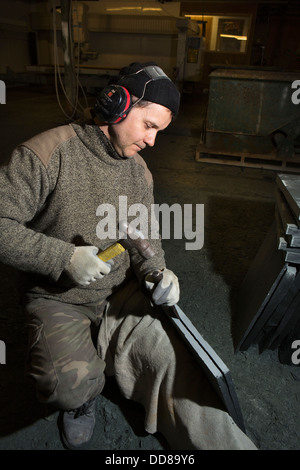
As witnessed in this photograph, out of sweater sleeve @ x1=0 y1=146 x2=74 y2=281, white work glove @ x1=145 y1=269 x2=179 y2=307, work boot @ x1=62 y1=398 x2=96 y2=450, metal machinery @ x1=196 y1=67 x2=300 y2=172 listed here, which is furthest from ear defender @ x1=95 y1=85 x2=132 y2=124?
metal machinery @ x1=196 y1=67 x2=300 y2=172

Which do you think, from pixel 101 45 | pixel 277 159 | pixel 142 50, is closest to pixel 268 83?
pixel 277 159

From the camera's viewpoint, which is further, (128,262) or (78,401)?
(128,262)

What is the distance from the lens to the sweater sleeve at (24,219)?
1.18 meters

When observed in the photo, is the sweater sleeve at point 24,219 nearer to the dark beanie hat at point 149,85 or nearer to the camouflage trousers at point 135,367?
the camouflage trousers at point 135,367

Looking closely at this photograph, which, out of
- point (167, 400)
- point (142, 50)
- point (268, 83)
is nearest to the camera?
point (167, 400)

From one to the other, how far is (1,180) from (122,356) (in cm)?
93

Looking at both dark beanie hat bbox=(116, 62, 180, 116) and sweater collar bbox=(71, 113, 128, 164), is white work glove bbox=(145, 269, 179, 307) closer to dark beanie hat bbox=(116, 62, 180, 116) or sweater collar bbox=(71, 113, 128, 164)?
sweater collar bbox=(71, 113, 128, 164)

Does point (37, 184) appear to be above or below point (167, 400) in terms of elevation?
above

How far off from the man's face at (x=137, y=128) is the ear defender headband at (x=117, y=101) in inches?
1.6

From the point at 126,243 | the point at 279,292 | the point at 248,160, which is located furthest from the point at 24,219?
the point at 248,160

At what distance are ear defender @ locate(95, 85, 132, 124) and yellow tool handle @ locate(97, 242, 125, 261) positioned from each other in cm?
51

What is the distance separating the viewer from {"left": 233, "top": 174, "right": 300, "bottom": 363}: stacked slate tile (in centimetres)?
158

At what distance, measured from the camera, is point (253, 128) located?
491 cm
